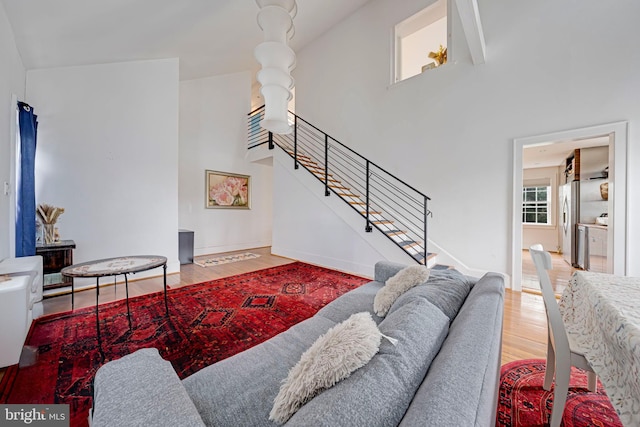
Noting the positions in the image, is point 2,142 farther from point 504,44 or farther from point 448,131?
point 504,44

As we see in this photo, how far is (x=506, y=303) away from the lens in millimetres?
2961

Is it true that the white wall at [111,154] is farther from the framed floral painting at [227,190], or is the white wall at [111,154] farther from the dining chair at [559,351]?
the dining chair at [559,351]

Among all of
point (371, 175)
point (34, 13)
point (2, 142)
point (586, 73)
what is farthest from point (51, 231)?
point (586, 73)

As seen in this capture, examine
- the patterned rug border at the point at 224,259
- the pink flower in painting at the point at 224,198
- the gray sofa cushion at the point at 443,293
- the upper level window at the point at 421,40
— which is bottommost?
the patterned rug border at the point at 224,259

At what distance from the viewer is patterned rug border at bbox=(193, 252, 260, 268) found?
4702mm

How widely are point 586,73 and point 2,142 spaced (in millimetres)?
6055

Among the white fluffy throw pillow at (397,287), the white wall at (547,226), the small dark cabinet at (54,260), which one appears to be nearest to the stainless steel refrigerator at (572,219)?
the white wall at (547,226)

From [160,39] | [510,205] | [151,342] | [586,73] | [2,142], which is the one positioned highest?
[160,39]

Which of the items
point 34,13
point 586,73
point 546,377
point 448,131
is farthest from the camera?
point 448,131

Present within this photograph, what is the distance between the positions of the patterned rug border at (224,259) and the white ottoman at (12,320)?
2762mm

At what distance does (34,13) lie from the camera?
7.58ft

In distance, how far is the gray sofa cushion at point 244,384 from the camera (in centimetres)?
80

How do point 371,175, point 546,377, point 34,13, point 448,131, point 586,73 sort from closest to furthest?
point 546,377
point 34,13
point 586,73
point 448,131
point 371,175

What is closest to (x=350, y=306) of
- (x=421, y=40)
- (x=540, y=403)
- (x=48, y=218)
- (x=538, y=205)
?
(x=540, y=403)
